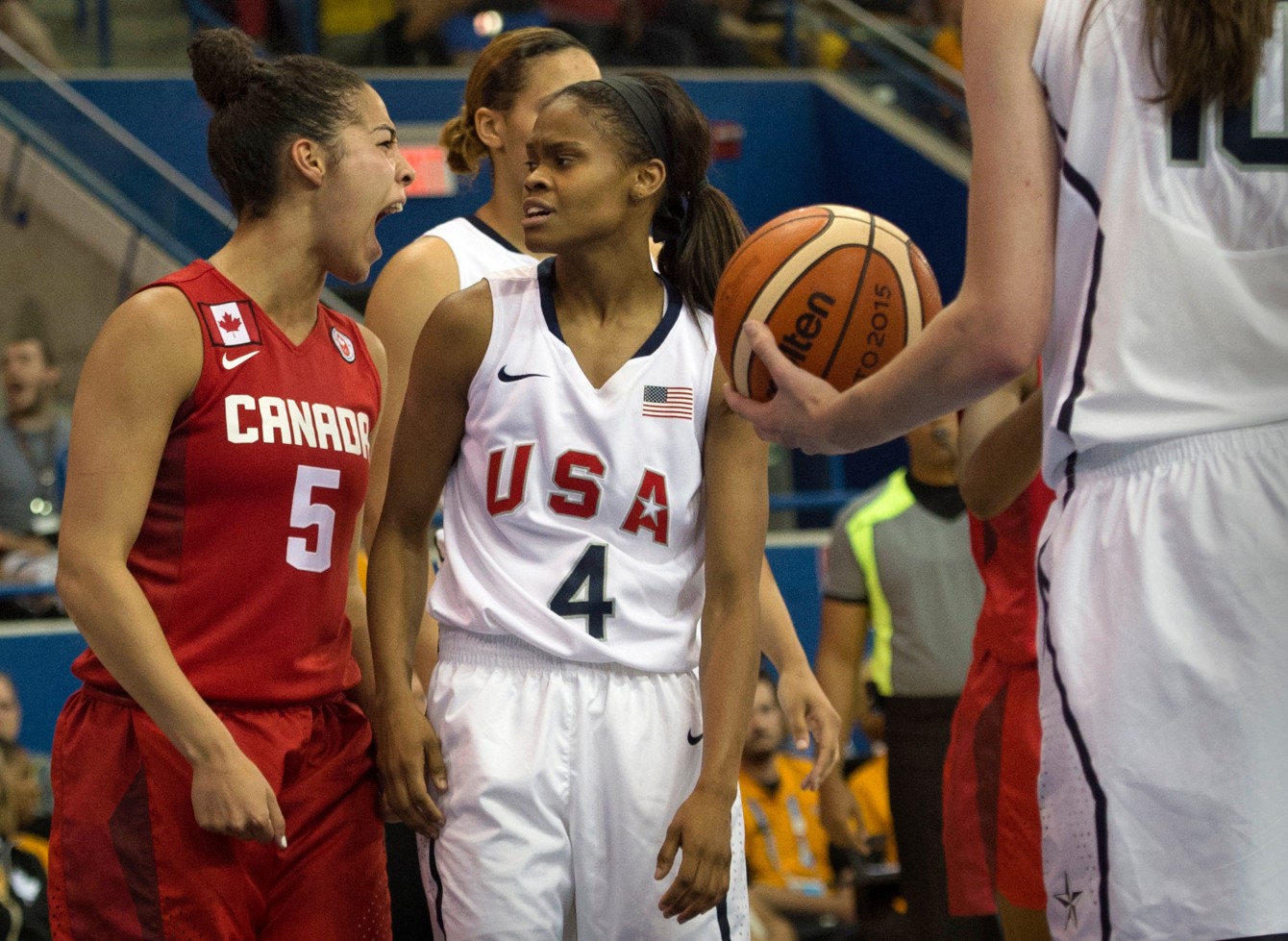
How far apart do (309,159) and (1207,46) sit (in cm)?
152

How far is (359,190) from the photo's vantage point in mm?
2785

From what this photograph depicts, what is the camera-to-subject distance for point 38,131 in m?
9.14

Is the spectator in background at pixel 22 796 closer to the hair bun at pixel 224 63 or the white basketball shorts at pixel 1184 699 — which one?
the hair bun at pixel 224 63

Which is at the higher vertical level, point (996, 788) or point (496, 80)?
point (496, 80)

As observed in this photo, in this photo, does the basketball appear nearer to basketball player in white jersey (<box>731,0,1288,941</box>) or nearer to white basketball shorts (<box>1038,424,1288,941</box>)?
basketball player in white jersey (<box>731,0,1288,941</box>)

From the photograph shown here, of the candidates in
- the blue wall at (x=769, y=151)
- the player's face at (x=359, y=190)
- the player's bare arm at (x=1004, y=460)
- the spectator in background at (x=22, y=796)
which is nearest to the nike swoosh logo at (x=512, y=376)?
the player's face at (x=359, y=190)

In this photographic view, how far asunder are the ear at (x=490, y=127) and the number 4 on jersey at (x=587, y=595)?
4.07ft

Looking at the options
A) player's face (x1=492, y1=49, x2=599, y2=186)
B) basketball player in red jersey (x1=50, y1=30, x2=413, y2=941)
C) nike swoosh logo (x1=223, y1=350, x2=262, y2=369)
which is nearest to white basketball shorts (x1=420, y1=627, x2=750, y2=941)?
basketball player in red jersey (x1=50, y1=30, x2=413, y2=941)

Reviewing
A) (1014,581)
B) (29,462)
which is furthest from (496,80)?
(29,462)

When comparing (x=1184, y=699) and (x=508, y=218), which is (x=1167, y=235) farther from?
(x=508, y=218)

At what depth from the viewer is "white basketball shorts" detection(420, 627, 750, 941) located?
2.61 metres

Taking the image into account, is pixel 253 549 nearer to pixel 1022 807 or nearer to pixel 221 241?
pixel 1022 807

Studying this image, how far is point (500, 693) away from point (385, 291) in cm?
104

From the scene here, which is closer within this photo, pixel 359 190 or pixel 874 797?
pixel 359 190
